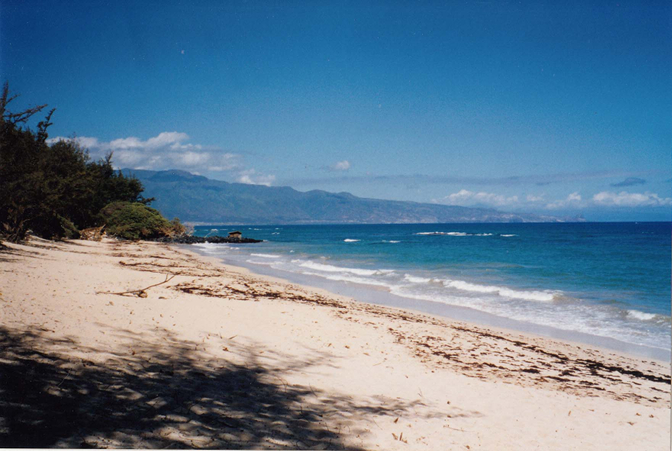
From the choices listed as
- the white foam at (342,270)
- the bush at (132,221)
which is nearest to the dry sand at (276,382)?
the white foam at (342,270)

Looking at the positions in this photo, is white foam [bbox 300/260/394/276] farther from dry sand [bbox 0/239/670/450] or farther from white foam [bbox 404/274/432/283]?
dry sand [bbox 0/239/670/450]

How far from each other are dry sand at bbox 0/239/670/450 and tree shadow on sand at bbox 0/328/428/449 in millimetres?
15

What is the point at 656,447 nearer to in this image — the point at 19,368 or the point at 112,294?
the point at 19,368

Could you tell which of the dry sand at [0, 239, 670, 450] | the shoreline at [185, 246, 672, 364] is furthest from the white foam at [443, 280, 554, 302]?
the dry sand at [0, 239, 670, 450]

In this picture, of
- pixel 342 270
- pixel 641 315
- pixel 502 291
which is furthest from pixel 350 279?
pixel 641 315

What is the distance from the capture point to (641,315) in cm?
1287

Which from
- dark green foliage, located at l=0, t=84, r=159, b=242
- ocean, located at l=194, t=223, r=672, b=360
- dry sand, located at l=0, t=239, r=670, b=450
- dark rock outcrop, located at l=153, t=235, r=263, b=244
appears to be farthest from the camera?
dark rock outcrop, located at l=153, t=235, r=263, b=244

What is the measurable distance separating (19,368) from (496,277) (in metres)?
21.5

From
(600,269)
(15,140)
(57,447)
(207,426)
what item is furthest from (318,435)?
(600,269)

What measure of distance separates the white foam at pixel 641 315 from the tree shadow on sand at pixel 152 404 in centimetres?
1194

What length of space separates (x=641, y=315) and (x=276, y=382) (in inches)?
528

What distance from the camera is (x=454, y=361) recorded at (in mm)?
7047

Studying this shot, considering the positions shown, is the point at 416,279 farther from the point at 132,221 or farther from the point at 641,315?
the point at 132,221

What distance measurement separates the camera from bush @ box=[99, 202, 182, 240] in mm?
36822
